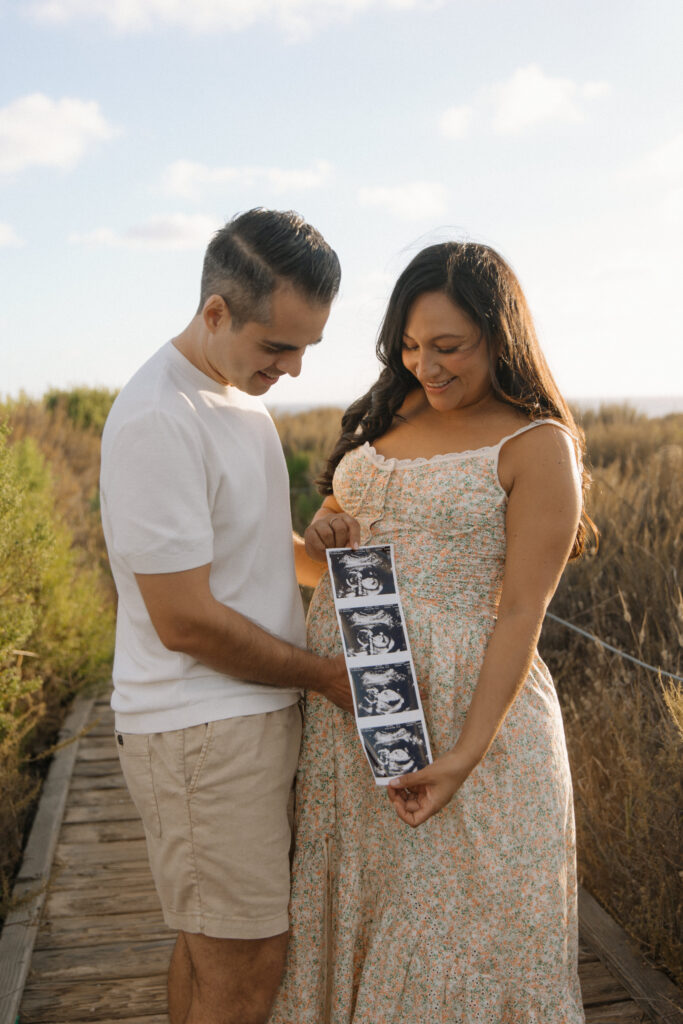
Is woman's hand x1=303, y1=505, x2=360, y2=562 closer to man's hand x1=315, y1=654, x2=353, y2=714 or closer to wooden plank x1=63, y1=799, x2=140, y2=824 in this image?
man's hand x1=315, y1=654, x2=353, y2=714

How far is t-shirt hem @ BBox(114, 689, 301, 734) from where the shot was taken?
185 cm

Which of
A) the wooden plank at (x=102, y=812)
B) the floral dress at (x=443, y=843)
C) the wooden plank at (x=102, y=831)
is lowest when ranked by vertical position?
the wooden plank at (x=102, y=812)

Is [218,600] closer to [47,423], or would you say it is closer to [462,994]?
[462,994]

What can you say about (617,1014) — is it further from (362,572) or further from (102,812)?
(102,812)

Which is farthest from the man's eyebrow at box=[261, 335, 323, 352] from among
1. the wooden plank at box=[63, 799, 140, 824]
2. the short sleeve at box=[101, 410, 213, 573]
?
the wooden plank at box=[63, 799, 140, 824]

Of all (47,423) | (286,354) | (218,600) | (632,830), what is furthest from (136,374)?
(47,423)

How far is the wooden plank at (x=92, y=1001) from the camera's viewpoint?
2547 millimetres

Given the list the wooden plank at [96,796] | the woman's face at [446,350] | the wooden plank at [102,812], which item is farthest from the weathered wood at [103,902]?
the woman's face at [446,350]

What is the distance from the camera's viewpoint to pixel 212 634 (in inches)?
69.5

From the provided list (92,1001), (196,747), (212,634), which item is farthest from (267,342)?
(92,1001)

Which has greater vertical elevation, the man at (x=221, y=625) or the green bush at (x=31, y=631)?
the man at (x=221, y=625)

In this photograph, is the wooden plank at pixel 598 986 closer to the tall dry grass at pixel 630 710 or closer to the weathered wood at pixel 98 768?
the tall dry grass at pixel 630 710

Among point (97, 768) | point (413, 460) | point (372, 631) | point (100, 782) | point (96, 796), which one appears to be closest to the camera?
point (372, 631)

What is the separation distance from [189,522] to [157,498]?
0.08m
